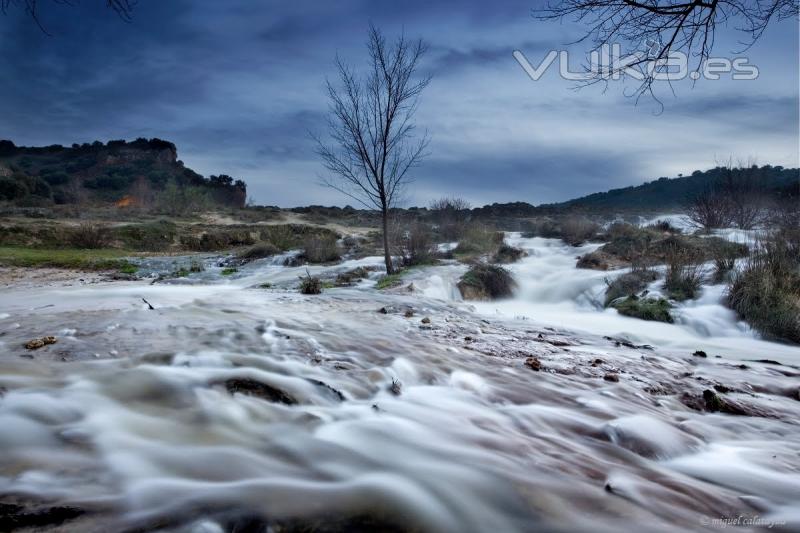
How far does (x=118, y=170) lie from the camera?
6122 centimetres

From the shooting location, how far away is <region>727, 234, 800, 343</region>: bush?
5680 mm

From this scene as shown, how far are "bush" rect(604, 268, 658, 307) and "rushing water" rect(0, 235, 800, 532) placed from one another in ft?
13.0

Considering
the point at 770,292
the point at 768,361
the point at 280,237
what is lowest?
the point at 768,361

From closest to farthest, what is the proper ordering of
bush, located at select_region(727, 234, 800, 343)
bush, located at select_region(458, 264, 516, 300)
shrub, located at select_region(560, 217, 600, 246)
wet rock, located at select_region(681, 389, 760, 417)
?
wet rock, located at select_region(681, 389, 760, 417), bush, located at select_region(727, 234, 800, 343), bush, located at select_region(458, 264, 516, 300), shrub, located at select_region(560, 217, 600, 246)

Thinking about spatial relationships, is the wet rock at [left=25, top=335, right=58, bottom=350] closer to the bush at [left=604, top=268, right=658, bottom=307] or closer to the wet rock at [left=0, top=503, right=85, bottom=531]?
the wet rock at [left=0, top=503, right=85, bottom=531]

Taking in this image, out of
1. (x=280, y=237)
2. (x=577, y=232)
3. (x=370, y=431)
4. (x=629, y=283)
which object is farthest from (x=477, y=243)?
(x=370, y=431)

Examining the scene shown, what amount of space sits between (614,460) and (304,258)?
13136 mm

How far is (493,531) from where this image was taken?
1341 millimetres

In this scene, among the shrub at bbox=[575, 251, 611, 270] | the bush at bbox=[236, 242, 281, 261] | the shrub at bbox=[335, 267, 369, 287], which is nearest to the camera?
the shrub at bbox=[335, 267, 369, 287]

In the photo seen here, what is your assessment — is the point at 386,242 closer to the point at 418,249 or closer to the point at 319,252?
the point at 418,249

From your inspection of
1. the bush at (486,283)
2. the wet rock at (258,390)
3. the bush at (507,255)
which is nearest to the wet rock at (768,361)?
the wet rock at (258,390)

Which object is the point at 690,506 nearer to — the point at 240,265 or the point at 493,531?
the point at 493,531

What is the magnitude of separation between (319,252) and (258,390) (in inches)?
482

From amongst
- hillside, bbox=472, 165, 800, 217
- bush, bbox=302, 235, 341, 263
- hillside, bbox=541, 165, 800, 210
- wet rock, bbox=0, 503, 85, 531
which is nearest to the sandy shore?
bush, bbox=302, 235, 341, 263
